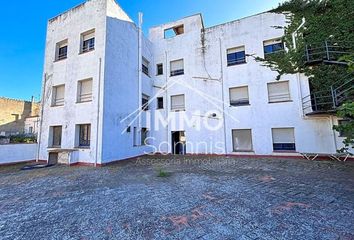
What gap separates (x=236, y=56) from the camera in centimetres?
1248

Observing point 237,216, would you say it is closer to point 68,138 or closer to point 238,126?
point 238,126

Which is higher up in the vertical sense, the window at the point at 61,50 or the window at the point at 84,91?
the window at the point at 61,50

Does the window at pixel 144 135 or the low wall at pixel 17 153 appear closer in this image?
the low wall at pixel 17 153

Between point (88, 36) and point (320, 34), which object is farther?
point (88, 36)

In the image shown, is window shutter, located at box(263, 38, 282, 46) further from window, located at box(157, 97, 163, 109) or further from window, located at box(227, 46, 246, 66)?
window, located at box(157, 97, 163, 109)

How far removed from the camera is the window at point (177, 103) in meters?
13.5

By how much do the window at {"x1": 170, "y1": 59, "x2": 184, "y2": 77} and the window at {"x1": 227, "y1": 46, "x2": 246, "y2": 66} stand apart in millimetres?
3586

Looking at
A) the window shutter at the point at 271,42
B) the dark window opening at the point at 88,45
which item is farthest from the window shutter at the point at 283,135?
the dark window opening at the point at 88,45

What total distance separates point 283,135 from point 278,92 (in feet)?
Result: 8.99

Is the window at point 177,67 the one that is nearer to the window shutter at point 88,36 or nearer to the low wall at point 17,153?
the window shutter at point 88,36

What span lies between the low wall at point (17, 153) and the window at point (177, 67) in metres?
10.5

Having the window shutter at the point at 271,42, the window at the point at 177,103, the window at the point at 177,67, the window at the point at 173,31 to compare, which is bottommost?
the window at the point at 177,103

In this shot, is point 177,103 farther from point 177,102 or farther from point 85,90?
point 85,90

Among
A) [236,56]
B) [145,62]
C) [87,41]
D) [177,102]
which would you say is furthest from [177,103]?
[87,41]
